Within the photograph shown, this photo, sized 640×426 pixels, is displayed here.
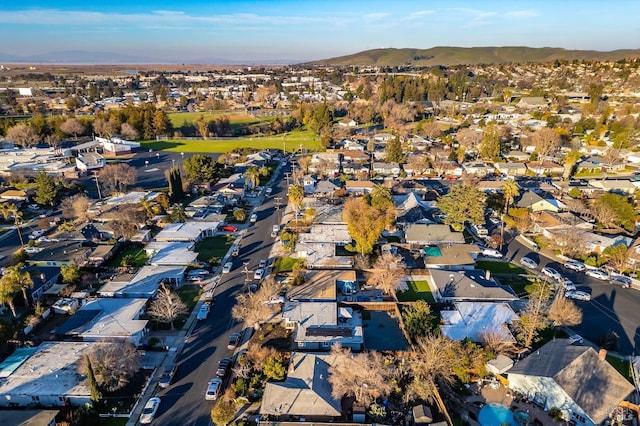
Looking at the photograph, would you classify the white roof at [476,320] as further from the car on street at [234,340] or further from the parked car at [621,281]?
the car on street at [234,340]

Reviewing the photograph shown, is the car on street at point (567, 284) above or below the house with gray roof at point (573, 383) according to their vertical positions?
below

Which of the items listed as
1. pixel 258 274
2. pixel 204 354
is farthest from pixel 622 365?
pixel 258 274

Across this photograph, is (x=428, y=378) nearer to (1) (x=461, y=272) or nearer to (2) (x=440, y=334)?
(2) (x=440, y=334)

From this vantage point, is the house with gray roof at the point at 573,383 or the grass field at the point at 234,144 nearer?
the house with gray roof at the point at 573,383

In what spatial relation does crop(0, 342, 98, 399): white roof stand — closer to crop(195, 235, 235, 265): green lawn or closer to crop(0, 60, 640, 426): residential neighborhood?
crop(0, 60, 640, 426): residential neighborhood

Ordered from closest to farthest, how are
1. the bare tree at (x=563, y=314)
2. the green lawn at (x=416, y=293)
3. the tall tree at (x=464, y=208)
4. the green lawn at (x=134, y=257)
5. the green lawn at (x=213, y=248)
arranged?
the bare tree at (x=563, y=314)
the green lawn at (x=416, y=293)
the green lawn at (x=134, y=257)
the green lawn at (x=213, y=248)
the tall tree at (x=464, y=208)

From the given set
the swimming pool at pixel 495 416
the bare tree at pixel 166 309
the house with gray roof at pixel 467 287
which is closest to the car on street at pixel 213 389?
the bare tree at pixel 166 309

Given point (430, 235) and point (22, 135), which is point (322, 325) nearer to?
point (430, 235)
